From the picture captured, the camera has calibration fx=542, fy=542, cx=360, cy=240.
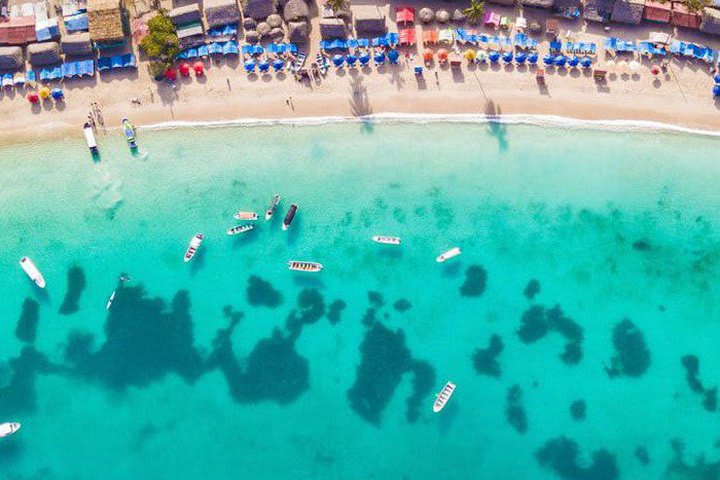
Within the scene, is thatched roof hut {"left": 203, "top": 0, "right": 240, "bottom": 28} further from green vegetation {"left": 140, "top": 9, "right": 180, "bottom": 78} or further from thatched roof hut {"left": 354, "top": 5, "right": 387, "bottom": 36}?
thatched roof hut {"left": 354, "top": 5, "right": 387, "bottom": 36}

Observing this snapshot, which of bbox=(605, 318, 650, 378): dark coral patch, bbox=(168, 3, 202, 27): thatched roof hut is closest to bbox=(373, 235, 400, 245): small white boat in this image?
bbox=(605, 318, 650, 378): dark coral patch

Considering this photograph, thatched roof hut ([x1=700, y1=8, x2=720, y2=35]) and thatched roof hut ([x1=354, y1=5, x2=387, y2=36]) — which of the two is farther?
thatched roof hut ([x1=354, y1=5, x2=387, y2=36])

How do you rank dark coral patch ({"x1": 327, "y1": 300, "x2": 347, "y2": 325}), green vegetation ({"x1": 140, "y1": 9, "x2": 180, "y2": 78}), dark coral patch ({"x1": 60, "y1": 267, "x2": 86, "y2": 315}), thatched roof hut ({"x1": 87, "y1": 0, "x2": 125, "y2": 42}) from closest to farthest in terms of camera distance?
green vegetation ({"x1": 140, "y1": 9, "x2": 180, "y2": 78}) < thatched roof hut ({"x1": 87, "y1": 0, "x2": 125, "y2": 42}) < dark coral patch ({"x1": 327, "y1": 300, "x2": 347, "y2": 325}) < dark coral patch ({"x1": 60, "y1": 267, "x2": 86, "y2": 315})

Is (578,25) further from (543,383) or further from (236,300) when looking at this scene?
(236,300)

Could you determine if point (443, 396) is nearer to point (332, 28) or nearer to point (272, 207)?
point (272, 207)

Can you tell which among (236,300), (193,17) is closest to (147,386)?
(236,300)

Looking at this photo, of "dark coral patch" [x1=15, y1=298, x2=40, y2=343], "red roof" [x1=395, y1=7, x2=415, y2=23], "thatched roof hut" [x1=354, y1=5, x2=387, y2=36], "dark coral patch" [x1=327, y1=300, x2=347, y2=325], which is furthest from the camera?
"dark coral patch" [x1=15, y1=298, x2=40, y2=343]

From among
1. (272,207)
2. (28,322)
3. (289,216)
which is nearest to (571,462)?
(289,216)
